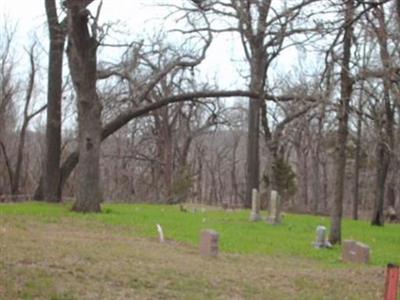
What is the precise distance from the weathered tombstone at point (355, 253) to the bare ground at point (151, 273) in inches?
32.7

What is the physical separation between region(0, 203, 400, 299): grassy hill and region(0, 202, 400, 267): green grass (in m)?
0.04

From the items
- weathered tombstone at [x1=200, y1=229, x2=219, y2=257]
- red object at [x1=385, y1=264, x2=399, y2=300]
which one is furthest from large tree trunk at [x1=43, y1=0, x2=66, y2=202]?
red object at [x1=385, y1=264, x2=399, y2=300]

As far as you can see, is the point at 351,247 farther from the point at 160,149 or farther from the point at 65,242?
the point at 160,149

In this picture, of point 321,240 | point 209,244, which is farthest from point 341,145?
point 209,244

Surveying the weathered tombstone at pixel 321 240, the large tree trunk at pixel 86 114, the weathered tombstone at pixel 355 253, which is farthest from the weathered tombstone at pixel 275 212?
the weathered tombstone at pixel 355 253

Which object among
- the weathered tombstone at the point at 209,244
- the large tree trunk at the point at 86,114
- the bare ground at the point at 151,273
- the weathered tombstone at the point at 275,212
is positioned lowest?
the bare ground at the point at 151,273

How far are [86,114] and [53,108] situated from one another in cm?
657

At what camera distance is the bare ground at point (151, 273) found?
984 centimetres

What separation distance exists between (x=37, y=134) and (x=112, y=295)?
51.4 metres

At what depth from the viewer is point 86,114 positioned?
2527 cm

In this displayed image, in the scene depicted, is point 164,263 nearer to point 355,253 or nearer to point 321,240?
point 355,253

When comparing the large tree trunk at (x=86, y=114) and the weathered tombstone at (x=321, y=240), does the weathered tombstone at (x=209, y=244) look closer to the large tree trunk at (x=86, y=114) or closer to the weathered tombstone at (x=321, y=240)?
the weathered tombstone at (x=321, y=240)

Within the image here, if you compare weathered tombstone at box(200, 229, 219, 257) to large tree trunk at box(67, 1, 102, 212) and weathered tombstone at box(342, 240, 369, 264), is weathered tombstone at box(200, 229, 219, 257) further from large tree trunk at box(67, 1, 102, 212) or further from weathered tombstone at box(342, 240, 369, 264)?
large tree trunk at box(67, 1, 102, 212)

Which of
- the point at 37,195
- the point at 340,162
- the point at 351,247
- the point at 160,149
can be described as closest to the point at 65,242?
the point at 351,247
